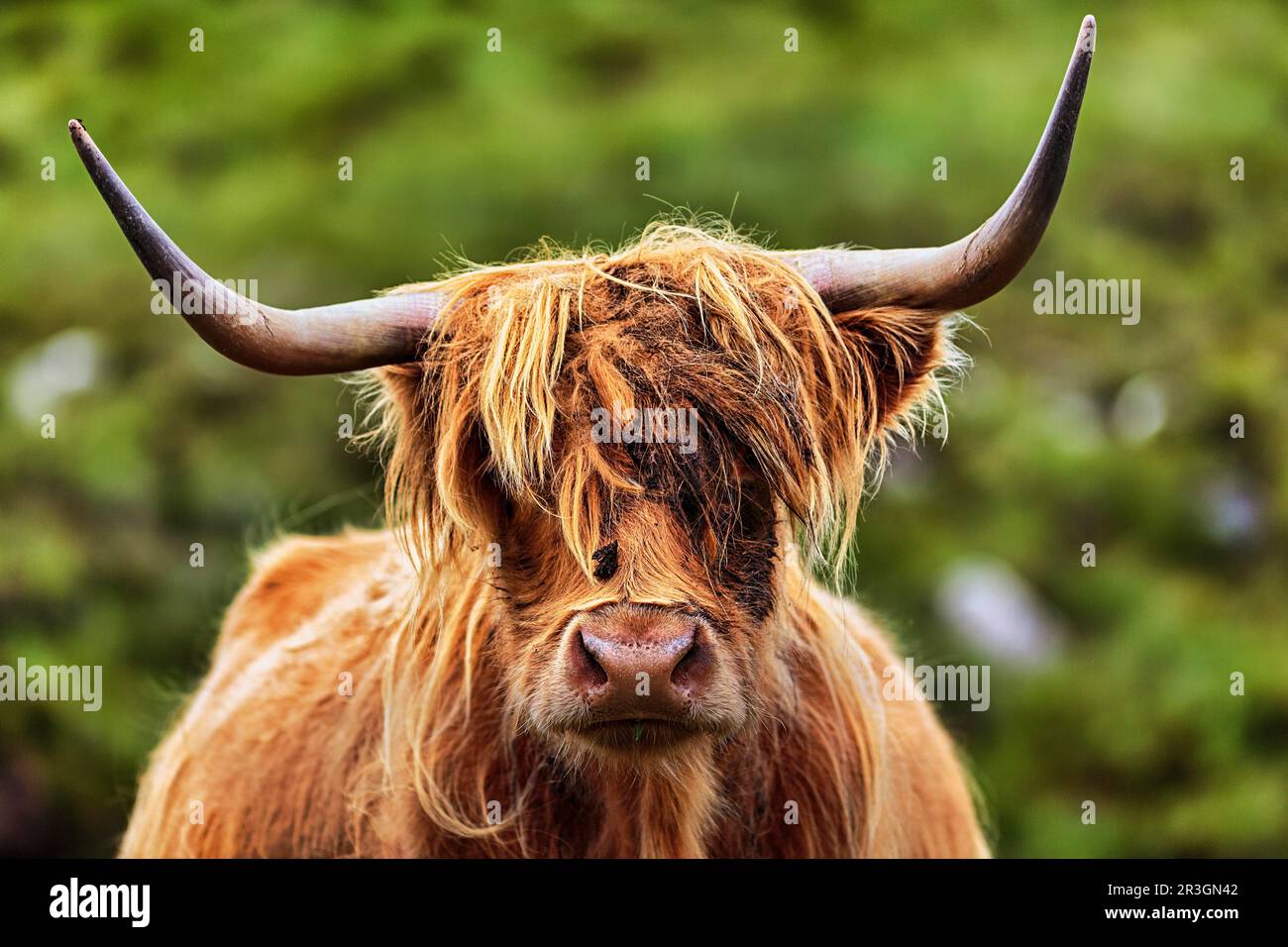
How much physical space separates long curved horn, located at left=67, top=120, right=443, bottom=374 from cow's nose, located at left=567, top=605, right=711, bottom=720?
662mm

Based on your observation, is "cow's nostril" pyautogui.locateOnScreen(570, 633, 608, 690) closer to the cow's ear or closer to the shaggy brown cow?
the shaggy brown cow

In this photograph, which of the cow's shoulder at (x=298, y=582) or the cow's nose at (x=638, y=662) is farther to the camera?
the cow's shoulder at (x=298, y=582)

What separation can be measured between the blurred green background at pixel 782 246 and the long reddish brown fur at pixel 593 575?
4.12 metres

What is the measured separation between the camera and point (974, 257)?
2.47 metres

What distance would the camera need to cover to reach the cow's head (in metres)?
2.37

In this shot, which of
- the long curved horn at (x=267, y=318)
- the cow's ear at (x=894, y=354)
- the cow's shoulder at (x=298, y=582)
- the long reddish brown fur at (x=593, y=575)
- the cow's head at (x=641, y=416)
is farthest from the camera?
the cow's shoulder at (x=298, y=582)

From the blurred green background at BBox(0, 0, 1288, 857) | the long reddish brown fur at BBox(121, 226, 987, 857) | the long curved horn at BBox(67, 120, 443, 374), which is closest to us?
the long curved horn at BBox(67, 120, 443, 374)

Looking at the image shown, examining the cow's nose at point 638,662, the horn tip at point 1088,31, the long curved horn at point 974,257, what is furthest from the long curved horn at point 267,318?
the horn tip at point 1088,31

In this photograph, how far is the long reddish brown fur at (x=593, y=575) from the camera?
2557mm

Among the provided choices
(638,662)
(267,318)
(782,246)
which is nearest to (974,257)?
(638,662)

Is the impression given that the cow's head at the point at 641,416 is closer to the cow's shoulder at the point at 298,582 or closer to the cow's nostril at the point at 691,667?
the cow's nostril at the point at 691,667

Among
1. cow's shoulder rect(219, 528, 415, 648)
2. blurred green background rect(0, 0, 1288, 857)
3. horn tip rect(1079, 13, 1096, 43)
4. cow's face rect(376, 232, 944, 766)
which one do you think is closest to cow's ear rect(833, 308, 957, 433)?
cow's face rect(376, 232, 944, 766)

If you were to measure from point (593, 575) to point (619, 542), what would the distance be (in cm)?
7
